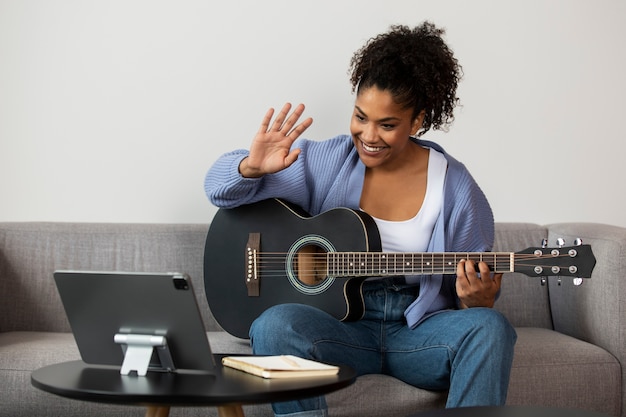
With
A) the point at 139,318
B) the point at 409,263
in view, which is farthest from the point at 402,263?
the point at 139,318

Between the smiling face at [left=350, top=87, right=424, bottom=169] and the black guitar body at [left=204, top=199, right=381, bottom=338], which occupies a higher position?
the smiling face at [left=350, top=87, right=424, bottom=169]

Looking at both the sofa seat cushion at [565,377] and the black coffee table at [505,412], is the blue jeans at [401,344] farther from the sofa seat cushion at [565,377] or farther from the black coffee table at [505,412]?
the black coffee table at [505,412]

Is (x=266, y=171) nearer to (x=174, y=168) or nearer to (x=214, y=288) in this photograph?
(x=214, y=288)

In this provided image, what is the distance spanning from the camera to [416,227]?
90.2 inches

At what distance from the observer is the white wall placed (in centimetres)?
287

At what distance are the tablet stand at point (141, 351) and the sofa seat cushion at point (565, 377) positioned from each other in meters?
1.10

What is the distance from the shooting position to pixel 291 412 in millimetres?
1927

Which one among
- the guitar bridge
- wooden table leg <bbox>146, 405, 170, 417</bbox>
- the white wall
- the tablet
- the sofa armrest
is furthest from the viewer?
the white wall

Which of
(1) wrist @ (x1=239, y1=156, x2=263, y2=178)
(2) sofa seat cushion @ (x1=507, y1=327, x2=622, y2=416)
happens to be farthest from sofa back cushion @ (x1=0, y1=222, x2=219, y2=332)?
(2) sofa seat cushion @ (x1=507, y1=327, x2=622, y2=416)

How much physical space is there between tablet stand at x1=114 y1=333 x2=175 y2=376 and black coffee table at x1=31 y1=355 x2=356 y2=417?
0.05 ft

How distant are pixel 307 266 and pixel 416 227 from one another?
1.00 feet

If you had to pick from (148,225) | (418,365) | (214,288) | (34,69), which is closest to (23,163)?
(34,69)

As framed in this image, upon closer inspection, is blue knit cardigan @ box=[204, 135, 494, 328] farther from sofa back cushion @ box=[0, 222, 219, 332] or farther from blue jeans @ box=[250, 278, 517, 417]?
sofa back cushion @ box=[0, 222, 219, 332]

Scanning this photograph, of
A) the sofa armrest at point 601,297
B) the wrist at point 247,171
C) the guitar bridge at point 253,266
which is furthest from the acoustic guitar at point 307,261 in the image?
the sofa armrest at point 601,297
